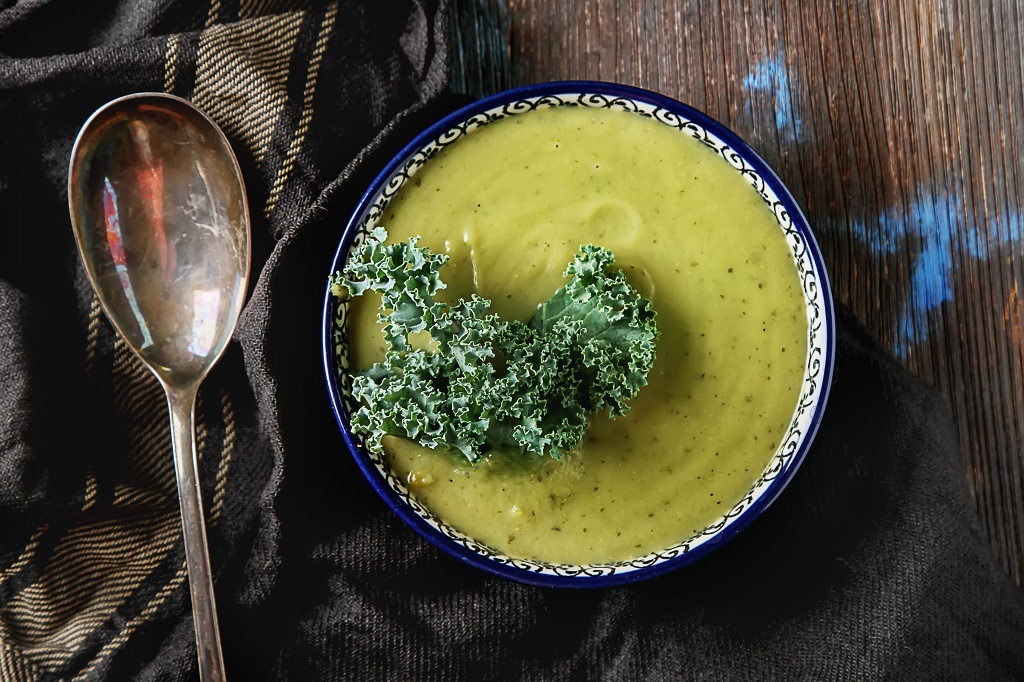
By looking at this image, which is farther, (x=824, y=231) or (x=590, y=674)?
(x=824, y=231)

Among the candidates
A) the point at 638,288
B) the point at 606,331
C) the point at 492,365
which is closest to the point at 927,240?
the point at 638,288

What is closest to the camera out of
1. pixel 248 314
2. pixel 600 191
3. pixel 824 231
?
pixel 600 191

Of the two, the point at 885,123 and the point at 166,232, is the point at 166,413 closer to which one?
the point at 166,232

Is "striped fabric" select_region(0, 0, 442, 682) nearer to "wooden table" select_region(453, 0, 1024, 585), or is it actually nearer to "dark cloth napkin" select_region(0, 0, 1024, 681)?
"dark cloth napkin" select_region(0, 0, 1024, 681)

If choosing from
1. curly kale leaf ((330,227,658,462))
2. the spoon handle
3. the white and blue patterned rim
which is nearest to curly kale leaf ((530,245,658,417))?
curly kale leaf ((330,227,658,462))

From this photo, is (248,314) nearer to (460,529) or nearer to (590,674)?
(460,529)

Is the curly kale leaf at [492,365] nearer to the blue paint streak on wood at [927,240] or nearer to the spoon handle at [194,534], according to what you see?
the spoon handle at [194,534]

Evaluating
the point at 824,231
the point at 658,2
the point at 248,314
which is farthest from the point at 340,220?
the point at 824,231
